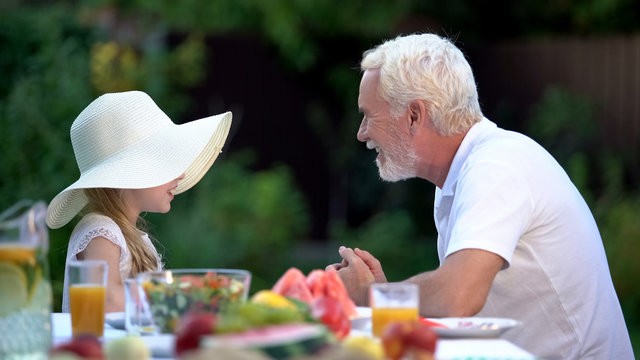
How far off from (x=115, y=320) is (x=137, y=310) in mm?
276

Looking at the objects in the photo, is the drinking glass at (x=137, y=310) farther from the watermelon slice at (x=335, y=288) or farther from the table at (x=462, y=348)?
the watermelon slice at (x=335, y=288)

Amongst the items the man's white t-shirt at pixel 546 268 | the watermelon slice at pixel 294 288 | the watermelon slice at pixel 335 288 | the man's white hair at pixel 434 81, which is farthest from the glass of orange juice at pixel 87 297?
the man's white hair at pixel 434 81

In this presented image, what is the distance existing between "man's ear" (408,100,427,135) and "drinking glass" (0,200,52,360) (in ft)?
5.57

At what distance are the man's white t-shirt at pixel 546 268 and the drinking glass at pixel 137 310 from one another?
3.50 feet

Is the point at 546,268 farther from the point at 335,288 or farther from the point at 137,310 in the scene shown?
the point at 137,310

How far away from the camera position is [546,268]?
10.1 ft

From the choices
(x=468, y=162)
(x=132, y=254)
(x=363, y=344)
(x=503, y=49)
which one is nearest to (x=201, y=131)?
(x=132, y=254)

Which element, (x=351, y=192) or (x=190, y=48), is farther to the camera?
(x=351, y=192)

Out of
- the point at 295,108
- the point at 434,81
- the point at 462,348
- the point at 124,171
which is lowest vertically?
the point at 462,348

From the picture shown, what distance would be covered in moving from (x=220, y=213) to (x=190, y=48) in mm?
2045

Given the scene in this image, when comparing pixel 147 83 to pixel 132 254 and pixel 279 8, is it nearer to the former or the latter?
pixel 279 8

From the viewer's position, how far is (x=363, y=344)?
1.75m

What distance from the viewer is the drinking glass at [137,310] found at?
224 cm

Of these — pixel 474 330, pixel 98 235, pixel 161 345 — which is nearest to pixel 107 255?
pixel 98 235
